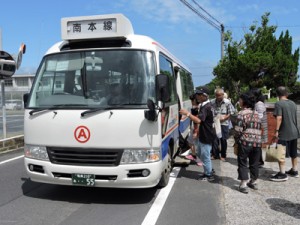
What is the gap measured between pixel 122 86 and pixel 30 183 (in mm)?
2957

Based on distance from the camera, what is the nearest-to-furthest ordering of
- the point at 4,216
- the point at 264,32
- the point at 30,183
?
the point at 4,216
the point at 30,183
the point at 264,32

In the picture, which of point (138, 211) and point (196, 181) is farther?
point (196, 181)

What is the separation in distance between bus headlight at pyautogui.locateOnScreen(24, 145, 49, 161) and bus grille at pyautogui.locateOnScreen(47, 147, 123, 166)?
0.44ft

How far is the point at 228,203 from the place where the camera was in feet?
17.6

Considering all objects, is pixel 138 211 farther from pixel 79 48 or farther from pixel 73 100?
pixel 79 48

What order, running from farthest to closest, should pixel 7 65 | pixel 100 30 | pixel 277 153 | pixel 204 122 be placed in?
pixel 7 65 < pixel 277 153 < pixel 204 122 < pixel 100 30

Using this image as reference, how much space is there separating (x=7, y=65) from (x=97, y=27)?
634 cm

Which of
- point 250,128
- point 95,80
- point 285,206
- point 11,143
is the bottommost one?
point 285,206

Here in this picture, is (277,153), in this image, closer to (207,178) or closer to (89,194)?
(207,178)

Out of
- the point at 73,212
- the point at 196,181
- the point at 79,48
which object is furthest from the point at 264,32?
the point at 73,212

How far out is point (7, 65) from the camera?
10.6 metres

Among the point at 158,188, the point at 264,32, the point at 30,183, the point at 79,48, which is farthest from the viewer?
the point at 264,32

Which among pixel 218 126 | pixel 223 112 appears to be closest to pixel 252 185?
pixel 218 126

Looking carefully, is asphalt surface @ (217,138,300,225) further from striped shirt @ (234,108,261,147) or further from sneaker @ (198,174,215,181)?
striped shirt @ (234,108,261,147)
